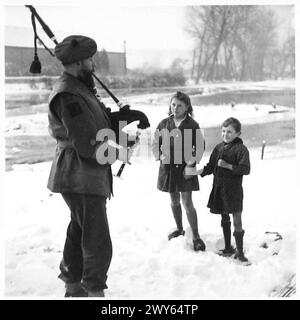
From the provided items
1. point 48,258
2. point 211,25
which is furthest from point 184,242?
point 211,25

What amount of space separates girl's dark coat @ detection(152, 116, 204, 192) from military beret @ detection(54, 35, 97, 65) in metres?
0.54

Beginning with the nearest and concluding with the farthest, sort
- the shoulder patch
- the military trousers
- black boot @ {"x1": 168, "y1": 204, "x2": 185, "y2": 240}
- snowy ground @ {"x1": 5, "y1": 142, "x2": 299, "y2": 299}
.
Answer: the shoulder patch < the military trousers < snowy ground @ {"x1": 5, "y1": 142, "x2": 299, "y2": 299} < black boot @ {"x1": 168, "y1": 204, "x2": 185, "y2": 240}

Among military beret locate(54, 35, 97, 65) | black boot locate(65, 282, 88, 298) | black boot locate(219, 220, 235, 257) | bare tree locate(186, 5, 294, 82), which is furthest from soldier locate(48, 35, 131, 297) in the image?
bare tree locate(186, 5, 294, 82)

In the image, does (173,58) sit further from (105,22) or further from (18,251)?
(18,251)

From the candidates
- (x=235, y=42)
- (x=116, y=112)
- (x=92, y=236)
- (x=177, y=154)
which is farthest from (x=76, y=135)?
(x=235, y=42)

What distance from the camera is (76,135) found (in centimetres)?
160

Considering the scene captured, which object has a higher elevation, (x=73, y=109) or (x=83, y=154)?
(x=73, y=109)

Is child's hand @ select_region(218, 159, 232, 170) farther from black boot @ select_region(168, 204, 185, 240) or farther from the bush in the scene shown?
the bush

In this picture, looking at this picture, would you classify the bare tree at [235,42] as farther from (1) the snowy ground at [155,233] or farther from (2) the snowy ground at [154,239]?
(2) the snowy ground at [154,239]

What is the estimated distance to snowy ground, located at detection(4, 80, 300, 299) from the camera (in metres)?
1.98

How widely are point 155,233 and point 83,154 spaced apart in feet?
2.17

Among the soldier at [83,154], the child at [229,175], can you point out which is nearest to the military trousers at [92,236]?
the soldier at [83,154]

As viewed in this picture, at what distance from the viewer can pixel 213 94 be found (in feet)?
7.33

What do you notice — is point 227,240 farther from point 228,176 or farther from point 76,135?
Result: point 76,135
